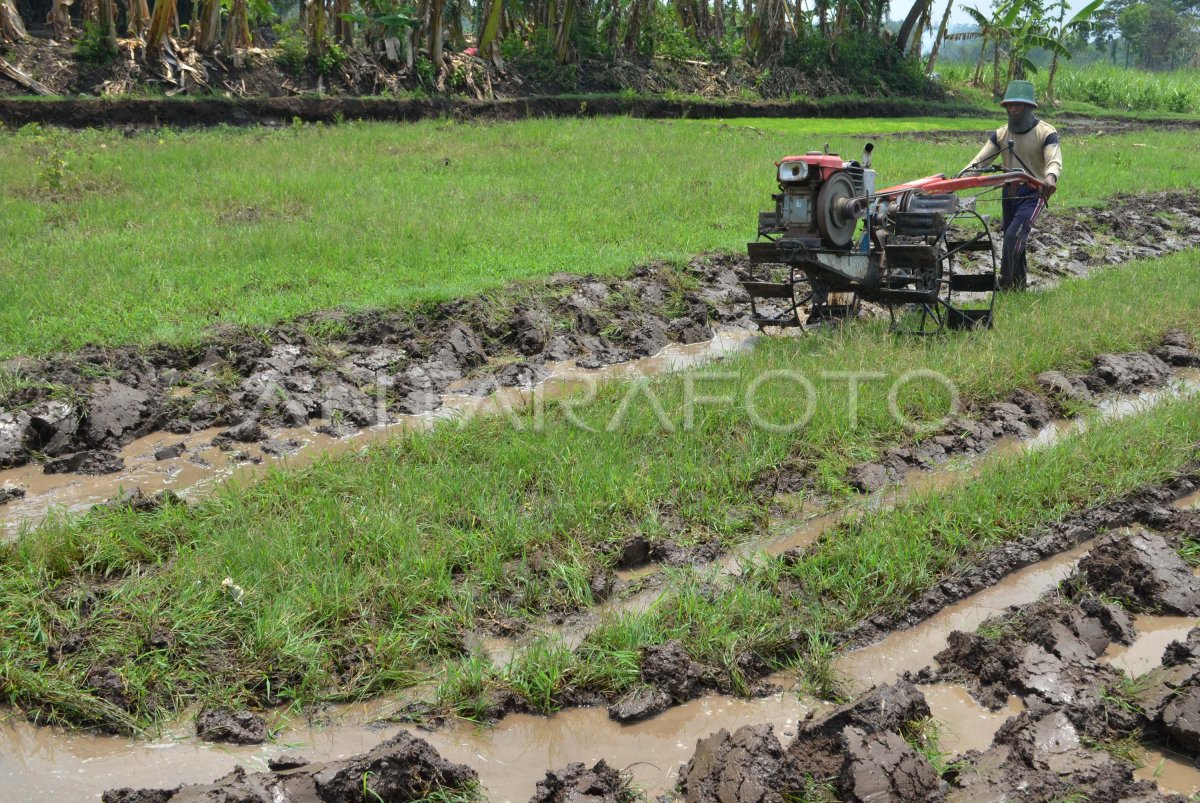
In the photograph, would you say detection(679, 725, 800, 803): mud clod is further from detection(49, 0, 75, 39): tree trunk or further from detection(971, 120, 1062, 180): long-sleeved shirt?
detection(49, 0, 75, 39): tree trunk

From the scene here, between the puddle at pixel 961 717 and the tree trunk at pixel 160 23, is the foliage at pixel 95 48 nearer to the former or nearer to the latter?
the tree trunk at pixel 160 23

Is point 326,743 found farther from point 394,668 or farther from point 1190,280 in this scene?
point 1190,280

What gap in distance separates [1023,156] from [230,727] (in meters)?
7.58

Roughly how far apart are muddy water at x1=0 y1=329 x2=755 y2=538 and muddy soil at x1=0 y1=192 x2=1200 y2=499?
8 centimetres

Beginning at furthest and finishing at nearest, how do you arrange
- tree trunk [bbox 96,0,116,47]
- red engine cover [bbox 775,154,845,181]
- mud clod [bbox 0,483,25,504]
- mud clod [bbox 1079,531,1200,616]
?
tree trunk [bbox 96,0,116,47], red engine cover [bbox 775,154,845,181], mud clod [bbox 0,483,25,504], mud clod [bbox 1079,531,1200,616]

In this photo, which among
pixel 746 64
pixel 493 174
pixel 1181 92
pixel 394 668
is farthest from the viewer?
pixel 1181 92

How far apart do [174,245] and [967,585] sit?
721cm

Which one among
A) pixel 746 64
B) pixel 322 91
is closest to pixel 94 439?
pixel 322 91

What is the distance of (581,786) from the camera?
3.05 metres

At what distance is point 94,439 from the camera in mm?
6082

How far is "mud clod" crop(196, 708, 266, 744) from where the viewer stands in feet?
11.4

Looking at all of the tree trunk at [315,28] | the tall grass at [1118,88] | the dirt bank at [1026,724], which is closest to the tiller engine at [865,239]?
the dirt bank at [1026,724]

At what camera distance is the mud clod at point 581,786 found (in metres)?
3.02

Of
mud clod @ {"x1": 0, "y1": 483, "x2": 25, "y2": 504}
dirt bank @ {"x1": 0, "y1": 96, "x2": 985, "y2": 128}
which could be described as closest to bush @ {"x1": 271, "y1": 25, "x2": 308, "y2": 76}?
dirt bank @ {"x1": 0, "y1": 96, "x2": 985, "y2": 128}
